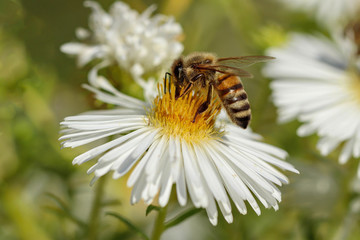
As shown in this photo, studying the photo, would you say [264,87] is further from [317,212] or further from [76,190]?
[76,190]

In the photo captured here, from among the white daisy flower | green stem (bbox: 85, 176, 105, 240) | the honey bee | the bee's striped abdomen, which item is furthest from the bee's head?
the white daisy flower

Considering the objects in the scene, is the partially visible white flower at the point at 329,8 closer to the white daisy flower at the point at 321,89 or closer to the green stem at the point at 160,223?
the white daisy flower at the point at 321,89

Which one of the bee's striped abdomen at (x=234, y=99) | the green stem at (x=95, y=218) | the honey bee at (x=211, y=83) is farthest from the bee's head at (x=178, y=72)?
the green stem at (x=95, y=218)

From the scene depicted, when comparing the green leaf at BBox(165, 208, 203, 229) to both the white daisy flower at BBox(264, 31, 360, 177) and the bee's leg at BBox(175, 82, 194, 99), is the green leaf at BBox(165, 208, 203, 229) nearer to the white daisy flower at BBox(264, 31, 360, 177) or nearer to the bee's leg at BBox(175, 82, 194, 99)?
the bee's leg at BBox(175, 82, 194, 99)

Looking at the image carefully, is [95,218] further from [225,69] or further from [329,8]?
[329,8]

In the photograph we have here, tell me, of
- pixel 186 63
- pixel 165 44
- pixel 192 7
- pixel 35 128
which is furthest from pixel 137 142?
pixel 192 7

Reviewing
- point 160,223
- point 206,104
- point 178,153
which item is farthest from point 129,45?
point 160,223
